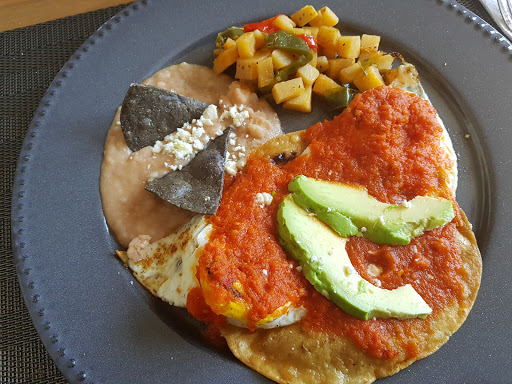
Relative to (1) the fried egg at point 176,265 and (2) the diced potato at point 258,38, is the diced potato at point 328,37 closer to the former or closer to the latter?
(2) the diced potato at point 258,38

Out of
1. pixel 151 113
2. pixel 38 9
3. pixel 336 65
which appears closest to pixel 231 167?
pixel 151 113

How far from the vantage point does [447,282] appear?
2561 mm

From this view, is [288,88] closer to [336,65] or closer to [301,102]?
[301,102]

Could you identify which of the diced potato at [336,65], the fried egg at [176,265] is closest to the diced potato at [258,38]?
the diced potato at [336,65]

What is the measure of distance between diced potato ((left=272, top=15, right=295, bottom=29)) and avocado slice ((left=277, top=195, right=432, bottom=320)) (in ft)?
4.88

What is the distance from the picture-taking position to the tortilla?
239 centimetres

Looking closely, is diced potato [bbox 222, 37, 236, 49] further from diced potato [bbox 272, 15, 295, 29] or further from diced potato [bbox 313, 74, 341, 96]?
diced potato [bbox 313, 74, 341, 96]

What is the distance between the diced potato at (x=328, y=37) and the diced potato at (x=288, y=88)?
1.34ft

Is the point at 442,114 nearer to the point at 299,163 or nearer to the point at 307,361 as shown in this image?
the point at 299,163

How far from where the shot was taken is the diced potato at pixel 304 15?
10.9 feet

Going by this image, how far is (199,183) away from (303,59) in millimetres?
1173

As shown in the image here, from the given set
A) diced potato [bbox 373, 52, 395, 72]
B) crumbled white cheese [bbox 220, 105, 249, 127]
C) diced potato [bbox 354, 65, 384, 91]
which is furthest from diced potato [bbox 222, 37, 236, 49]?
diced potato [bbox 373, 52, 395, 72]

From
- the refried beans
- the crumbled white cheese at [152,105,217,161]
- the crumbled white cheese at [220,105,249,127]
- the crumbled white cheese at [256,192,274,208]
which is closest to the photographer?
the crumbled white cheese at [256,192,274,208]

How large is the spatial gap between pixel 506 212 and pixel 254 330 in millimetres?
1765
